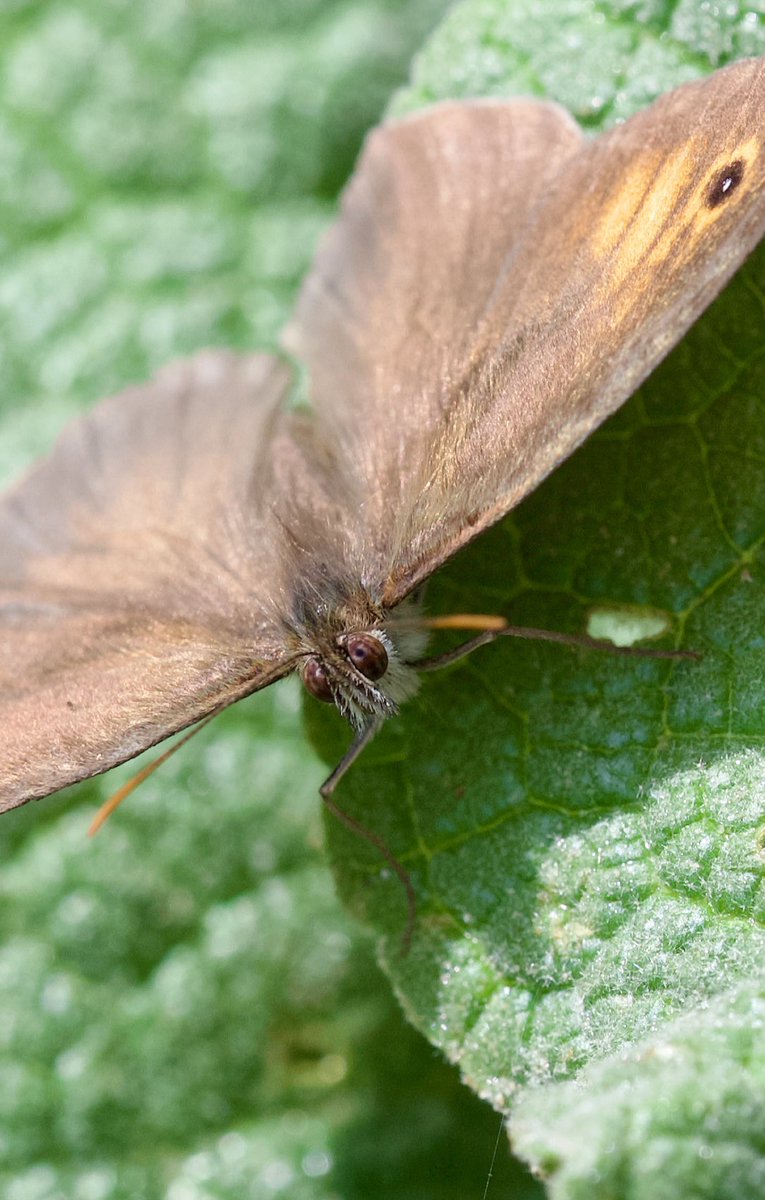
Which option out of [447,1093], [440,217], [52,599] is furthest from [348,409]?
[447,1093]

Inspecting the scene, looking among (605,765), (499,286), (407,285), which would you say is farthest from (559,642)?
(407,285)

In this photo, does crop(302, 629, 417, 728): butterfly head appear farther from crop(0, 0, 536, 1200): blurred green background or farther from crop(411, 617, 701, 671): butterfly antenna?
crop(0, 0, 536, 1200): blurred green background

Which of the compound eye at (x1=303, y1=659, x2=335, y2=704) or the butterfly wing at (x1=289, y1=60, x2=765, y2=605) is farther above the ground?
the butterfly wing at (x1=289, y1=60, x2=765, y2=605)

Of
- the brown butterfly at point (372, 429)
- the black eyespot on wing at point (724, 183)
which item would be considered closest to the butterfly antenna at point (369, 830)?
the brown butterfly at point (372, 429)

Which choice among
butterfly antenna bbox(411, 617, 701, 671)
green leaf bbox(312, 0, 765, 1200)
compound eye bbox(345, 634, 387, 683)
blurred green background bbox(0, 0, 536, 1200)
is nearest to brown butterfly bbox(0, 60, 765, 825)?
compound eye bbox(345, 634, 387, 683)

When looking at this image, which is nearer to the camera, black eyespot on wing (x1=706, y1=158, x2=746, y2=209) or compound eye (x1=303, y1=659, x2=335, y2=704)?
black eyespot on wing (x1=706, y1=158, x2=746, y2=209)

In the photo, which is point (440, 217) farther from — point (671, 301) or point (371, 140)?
point (671, 301)
